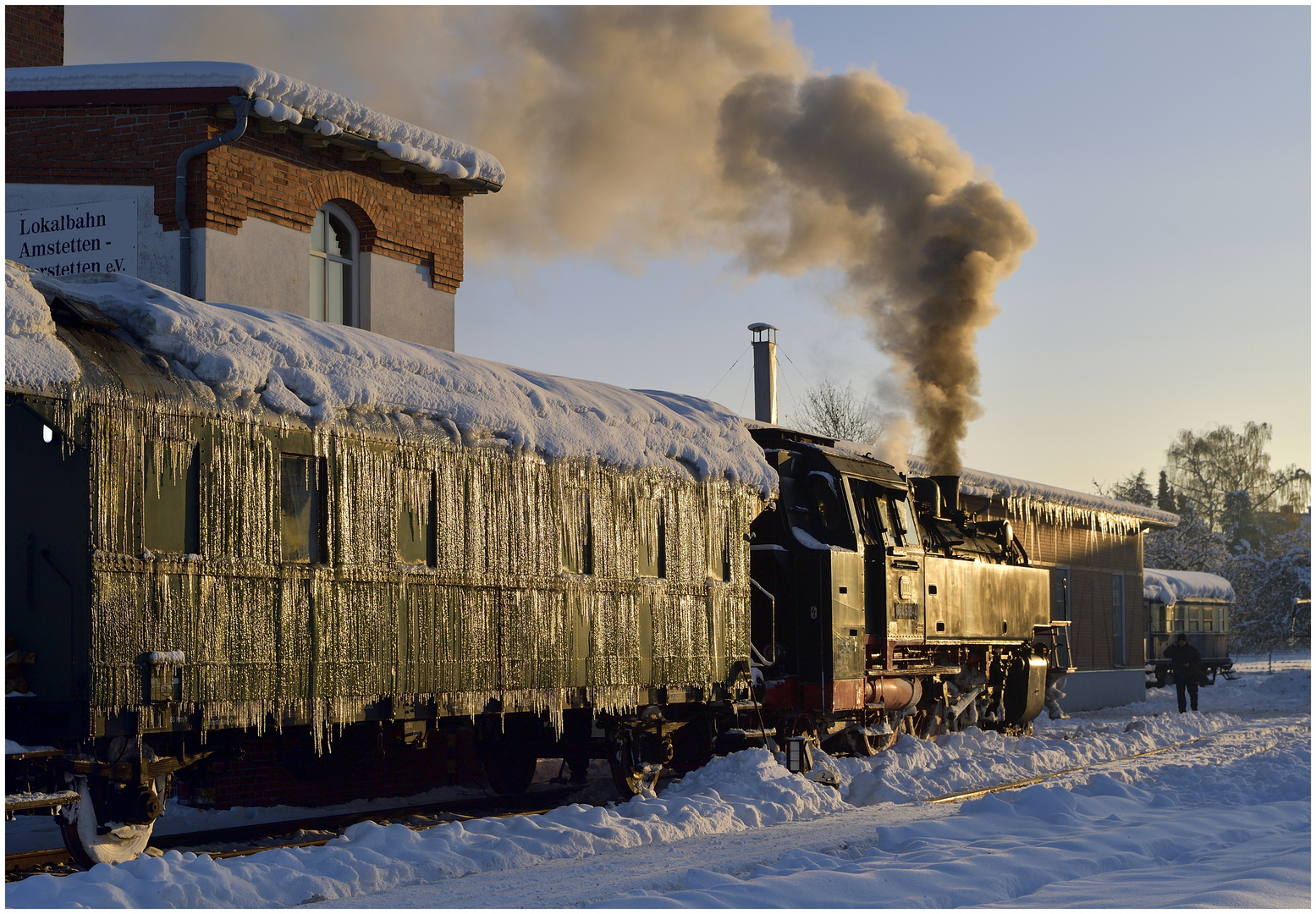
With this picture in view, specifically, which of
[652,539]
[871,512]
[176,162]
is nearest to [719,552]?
[652,539]

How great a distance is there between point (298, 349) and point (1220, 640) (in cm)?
3829

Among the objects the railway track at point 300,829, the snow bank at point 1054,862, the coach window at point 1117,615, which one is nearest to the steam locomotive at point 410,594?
the railway track at point 300,829

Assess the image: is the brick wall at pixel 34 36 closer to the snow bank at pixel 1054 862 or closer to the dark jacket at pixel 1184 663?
the snow bank at pixel 1054 862

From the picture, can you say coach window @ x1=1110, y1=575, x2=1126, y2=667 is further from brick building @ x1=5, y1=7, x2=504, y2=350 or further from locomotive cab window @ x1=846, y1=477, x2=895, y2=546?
brick building @ x1=5, y1=7, x2=504, y2=350

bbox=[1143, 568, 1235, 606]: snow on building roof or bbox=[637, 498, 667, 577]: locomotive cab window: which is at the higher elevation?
bbox=[637, 498, 667, 577]: locomotive cab window

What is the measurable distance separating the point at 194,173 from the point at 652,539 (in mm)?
6648

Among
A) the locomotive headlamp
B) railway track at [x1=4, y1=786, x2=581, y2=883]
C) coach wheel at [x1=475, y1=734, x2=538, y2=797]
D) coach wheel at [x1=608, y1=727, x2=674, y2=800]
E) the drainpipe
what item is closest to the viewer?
railway track at [x1=4, y1=786, x2=581, y2=883]

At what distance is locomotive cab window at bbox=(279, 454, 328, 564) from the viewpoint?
8.32 meters

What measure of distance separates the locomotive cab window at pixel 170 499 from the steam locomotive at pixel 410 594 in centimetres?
2

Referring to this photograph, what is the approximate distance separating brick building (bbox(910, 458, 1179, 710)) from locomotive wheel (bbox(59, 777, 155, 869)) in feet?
56.8

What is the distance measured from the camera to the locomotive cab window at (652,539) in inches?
449

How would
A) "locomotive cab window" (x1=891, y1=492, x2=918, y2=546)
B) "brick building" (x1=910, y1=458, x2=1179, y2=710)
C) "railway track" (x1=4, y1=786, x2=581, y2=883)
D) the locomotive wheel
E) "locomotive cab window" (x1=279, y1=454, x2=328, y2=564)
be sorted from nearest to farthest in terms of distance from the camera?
the locomotive wheel → "railway track" (x1=4, y1=786, x2=581, y2=883) → "locomotive cab window" (x1=279, y1=454, x2=328, y2=564) → "locomotive cab window" (x1=891, y1=492, x2=918, y2=546) → "brick building" (x1=910, y1=458, x2=1179, y2=710)

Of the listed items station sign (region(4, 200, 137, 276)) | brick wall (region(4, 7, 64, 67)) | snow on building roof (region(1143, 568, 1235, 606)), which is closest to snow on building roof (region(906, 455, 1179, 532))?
snow on building roof (region(1143, 568, 1235, 606))

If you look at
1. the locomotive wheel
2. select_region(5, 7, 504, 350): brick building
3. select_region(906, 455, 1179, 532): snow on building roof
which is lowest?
the locomotive wheel
